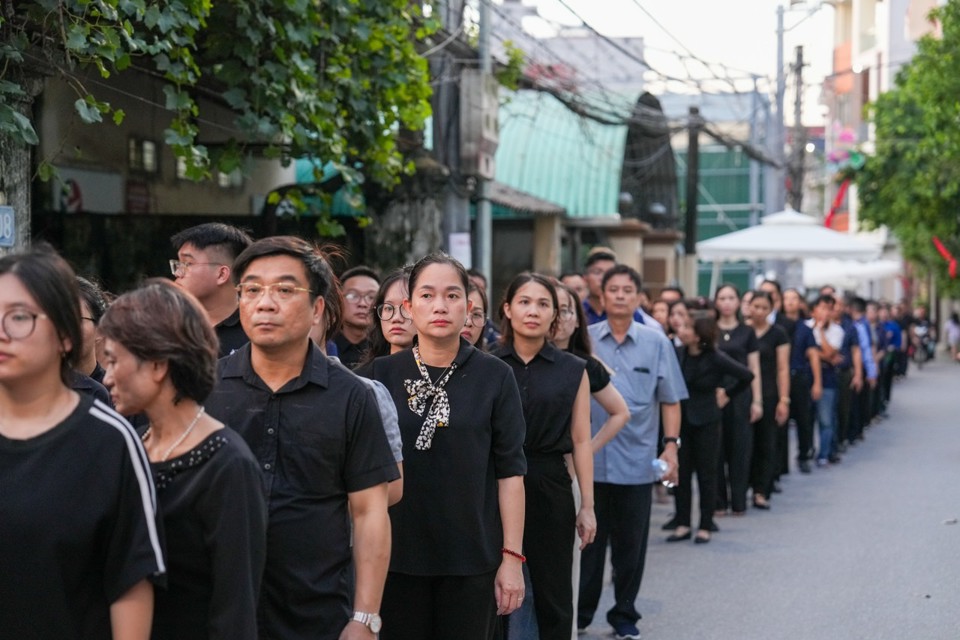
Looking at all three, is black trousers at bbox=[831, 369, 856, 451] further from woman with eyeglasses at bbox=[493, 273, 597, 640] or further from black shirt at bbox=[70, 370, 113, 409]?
Answer: black shirt at bbox=[70, 370, 113, 409]

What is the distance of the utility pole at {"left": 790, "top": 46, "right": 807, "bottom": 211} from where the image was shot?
30406 millimetres

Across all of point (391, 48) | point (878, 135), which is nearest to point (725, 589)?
point (391, 48)

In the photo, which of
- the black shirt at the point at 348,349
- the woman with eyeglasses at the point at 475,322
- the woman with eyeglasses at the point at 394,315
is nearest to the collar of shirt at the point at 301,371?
the woman with eyeglasses at the point at 394,315

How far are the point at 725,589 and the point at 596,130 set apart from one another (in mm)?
18417

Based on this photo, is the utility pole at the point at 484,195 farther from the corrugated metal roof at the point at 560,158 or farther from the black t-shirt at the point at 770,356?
the corrugated metal roof at the point at 560,158

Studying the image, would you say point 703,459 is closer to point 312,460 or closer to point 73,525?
point 312,460

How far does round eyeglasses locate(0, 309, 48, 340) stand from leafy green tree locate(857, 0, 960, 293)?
24904 mm

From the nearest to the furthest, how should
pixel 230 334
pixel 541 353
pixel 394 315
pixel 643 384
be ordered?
1. pixel 230 334
2. pixel 394 315
3. pixel 541 353
4. pixel 643 384

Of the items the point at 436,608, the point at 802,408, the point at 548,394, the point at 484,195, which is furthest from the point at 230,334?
the point at 802,408

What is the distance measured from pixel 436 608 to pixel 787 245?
665 inches

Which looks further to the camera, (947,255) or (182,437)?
(947,255)

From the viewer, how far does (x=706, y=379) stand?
11320mm

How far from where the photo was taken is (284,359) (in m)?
4.06

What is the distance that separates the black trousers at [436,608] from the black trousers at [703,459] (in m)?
6.21
